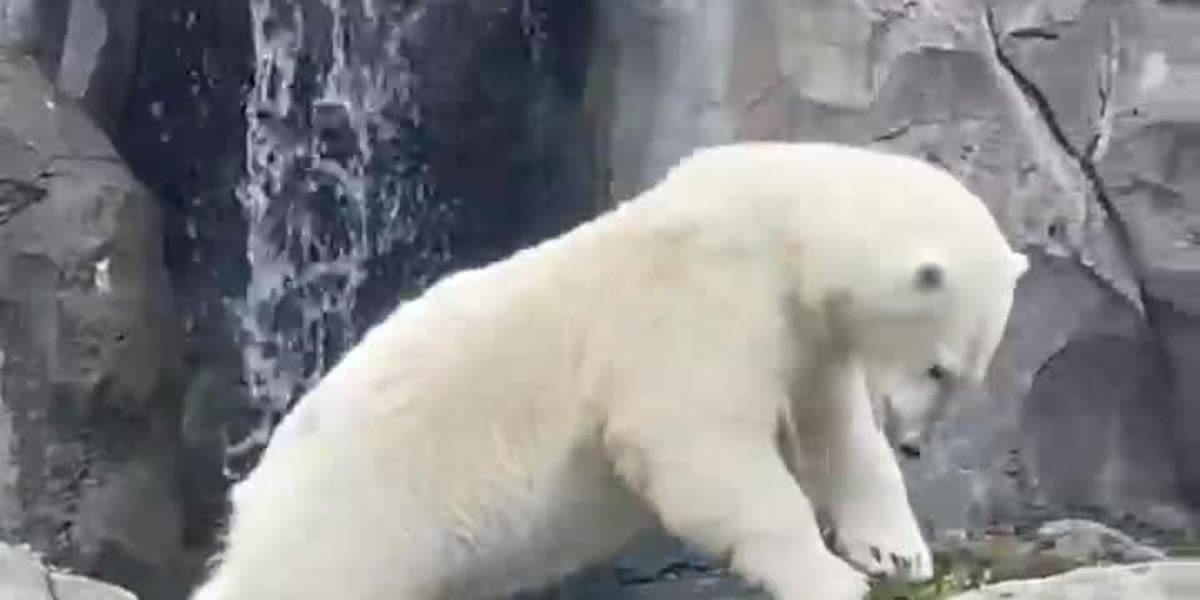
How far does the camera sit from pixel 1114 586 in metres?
2.86

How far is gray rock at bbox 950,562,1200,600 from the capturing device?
2.83 metres

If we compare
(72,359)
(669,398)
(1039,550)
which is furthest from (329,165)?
(669,398)

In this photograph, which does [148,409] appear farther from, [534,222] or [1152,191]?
[1152,191]

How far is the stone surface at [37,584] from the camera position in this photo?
11.7 ft

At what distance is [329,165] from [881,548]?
16.2ft

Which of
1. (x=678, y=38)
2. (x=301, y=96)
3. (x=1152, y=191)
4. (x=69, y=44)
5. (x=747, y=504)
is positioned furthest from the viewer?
(x=301, y=96)

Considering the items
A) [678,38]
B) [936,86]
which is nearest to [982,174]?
[936,86]

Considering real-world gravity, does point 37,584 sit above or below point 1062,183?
below

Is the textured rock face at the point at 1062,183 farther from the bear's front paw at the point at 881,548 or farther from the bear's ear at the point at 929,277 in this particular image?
the bear's ear at the point at 929,277

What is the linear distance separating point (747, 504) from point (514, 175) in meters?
4.91

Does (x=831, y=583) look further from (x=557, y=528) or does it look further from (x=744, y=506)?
(x=557, y=528)

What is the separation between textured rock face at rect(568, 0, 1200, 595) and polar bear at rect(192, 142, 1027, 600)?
3299 mm

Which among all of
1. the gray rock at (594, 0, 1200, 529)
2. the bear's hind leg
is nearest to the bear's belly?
the bear's hind leg

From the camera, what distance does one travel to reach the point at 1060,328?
6273 millimetres
